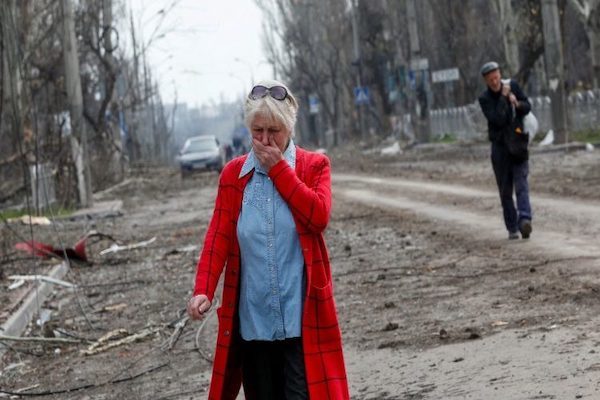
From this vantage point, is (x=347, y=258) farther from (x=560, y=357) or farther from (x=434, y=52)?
(x=434, y=52)

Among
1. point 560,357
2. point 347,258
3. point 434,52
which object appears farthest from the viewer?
point 434,52

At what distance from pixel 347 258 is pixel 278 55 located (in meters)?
76.2

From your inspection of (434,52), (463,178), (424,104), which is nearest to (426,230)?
(463,178)

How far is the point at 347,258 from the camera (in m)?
13.9

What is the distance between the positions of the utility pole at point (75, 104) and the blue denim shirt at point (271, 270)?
76.6 feet

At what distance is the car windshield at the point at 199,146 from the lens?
2115 inches

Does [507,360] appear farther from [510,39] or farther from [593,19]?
[510,39]

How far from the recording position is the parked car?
52.0 metres

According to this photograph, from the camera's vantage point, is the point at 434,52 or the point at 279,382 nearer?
the point at 279,382

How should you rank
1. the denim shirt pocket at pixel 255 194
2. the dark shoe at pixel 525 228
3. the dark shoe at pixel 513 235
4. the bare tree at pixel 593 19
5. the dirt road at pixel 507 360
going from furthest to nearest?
the bare tree at pixel 593 19
the dark shoe at pixel 513 235
the dark shoe at pixel 525 228
the dirt road at pixel 507 360
the denim shirt pocket at pixel 255 194

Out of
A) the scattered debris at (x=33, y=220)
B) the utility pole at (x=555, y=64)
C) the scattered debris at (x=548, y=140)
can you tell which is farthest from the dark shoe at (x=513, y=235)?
the scattered debris at (x=548, y=140)

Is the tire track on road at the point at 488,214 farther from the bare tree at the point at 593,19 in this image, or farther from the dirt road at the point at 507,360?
the bare tree at the point at 593,19

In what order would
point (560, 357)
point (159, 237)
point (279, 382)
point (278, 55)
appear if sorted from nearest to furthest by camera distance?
point (279, 382), point (560, 357), point (159, 237), point (278, 55)

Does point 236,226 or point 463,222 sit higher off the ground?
point 236,226
